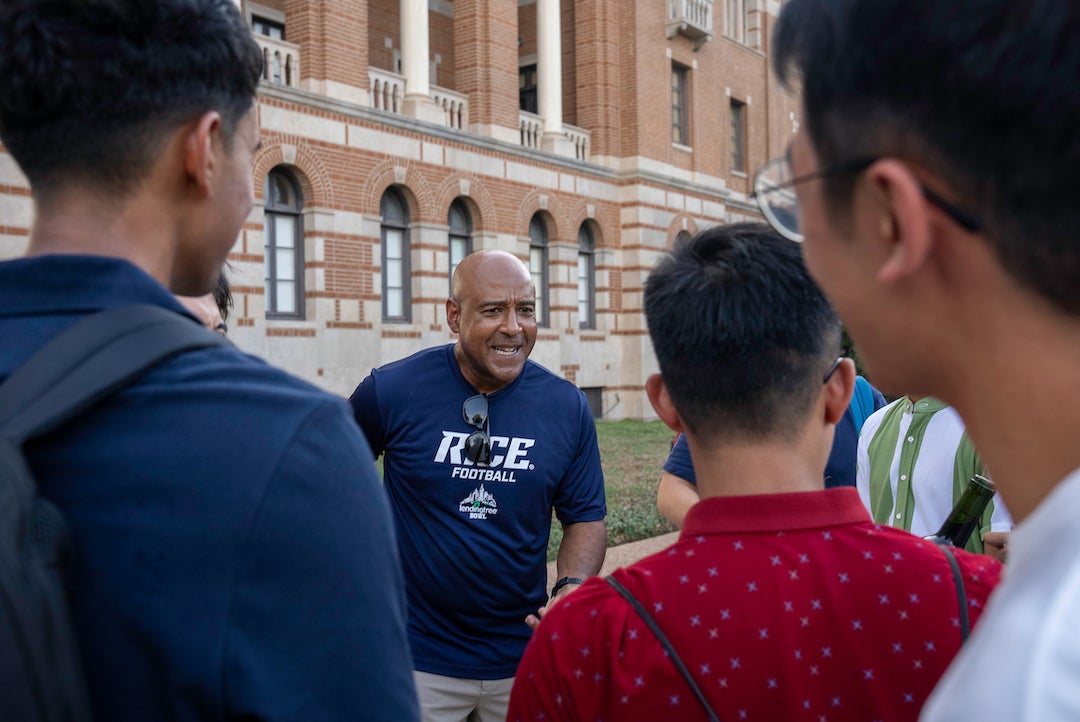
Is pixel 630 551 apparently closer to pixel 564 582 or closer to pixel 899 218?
pixel 564 582

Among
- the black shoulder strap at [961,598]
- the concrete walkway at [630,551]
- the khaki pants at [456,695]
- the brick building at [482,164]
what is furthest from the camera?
the brick building at [482,164]

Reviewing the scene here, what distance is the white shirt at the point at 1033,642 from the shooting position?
25.0 inches

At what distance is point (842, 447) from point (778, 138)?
25.8 meters

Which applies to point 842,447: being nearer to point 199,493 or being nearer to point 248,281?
point 199,493

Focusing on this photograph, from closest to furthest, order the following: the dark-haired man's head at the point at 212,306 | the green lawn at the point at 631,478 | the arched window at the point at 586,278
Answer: the dark-haired man's head at the point at 212,306, the green lawn at the point at 631,478, the arched window at the point at 586,278

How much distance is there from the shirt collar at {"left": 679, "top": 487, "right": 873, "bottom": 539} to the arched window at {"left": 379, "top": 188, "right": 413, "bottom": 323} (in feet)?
52.8

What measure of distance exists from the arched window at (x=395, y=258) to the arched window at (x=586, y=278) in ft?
17.9

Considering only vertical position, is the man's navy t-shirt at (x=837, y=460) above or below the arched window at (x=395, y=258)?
below

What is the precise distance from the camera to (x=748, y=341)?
5.54ft

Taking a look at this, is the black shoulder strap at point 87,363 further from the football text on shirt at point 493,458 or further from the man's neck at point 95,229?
the football text on shirt at point 493,458

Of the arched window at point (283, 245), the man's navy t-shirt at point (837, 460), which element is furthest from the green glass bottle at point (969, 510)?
the arched window at point (283, 245)

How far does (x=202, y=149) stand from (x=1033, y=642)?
1266 mm

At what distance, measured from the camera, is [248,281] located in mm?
14453

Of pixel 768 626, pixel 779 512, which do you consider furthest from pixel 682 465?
pixel 768 626
